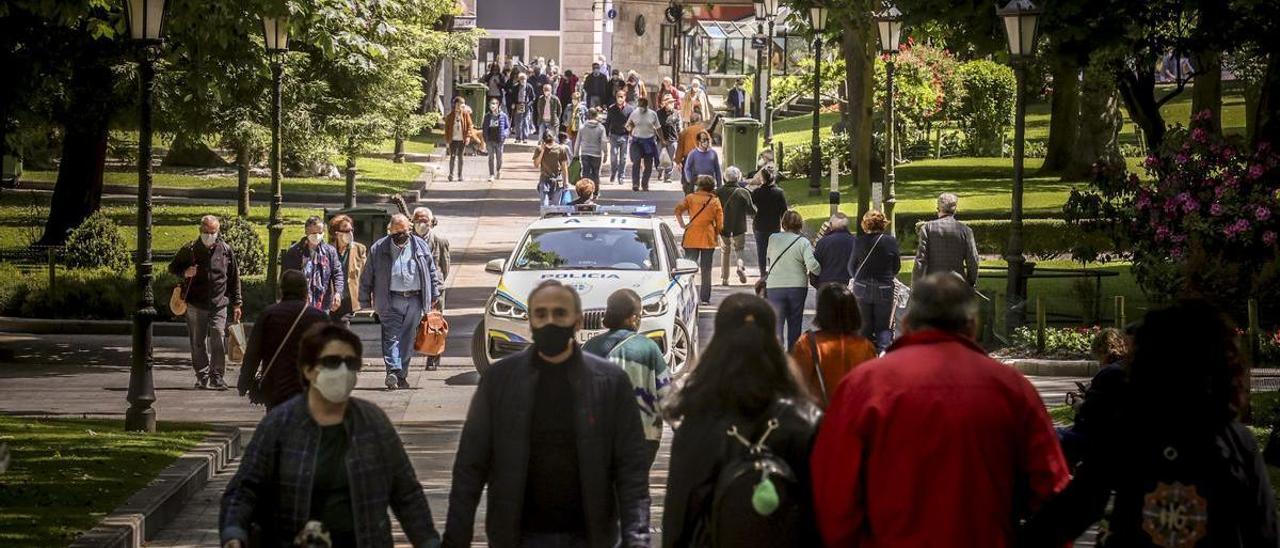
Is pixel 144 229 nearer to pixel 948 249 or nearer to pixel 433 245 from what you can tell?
pixel 433 245

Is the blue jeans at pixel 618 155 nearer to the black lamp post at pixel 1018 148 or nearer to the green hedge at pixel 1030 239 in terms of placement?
the green hedge at pixel 1030 239

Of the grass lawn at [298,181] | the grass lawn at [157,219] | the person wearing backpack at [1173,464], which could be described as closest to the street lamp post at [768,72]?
the grass lawn at [298,181]

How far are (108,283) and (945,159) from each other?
30.2m

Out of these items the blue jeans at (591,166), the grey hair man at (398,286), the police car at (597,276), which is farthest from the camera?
the blue jeans at (591,166)

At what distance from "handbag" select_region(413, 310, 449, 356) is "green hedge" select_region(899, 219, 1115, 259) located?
12038 millimetres

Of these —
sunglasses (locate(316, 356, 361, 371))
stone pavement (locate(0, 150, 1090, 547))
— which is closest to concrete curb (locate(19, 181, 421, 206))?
stone pavement (locate(0, 150, 1090, 547))

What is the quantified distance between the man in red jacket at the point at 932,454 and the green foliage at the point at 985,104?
138ft

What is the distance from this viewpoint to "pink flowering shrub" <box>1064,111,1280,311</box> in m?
19.9

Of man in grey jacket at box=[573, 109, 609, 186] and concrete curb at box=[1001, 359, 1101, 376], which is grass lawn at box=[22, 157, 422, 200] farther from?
concrete curb at box=[1001, 359, 1101, 376]

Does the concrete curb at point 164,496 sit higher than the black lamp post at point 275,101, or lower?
lower

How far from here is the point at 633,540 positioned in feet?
23.1

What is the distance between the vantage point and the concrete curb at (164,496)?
1086cm

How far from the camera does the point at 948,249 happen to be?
18.6 metres

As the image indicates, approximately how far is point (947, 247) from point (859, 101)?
20630 millimetres
